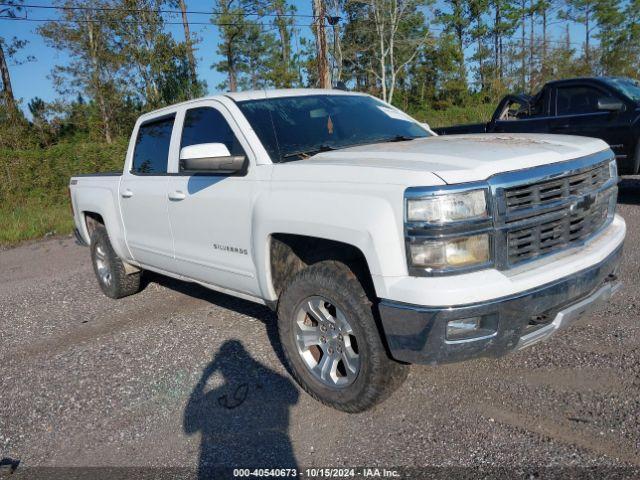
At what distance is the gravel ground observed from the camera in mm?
2736

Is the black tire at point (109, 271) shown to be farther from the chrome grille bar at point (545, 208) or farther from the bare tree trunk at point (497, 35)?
the bare tree trunk at point (497, 35)

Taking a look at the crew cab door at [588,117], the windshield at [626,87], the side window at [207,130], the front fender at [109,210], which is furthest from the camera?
the windshield at [626,87]

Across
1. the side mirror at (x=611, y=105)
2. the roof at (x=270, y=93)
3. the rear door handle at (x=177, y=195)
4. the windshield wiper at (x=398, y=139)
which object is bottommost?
the rear door handle at (x=177, y=195)

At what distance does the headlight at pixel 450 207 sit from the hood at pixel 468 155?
82 mm

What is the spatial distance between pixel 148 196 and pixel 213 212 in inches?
44.1

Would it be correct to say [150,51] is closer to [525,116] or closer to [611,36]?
[525,116]

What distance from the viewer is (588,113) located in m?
8.00

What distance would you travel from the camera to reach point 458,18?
150 feet

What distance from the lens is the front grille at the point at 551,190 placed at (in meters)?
2.56

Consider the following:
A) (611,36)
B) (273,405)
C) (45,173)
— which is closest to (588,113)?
(273,405)

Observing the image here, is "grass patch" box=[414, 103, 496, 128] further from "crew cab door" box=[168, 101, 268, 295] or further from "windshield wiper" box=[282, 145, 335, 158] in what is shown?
"windshield wiper" box=[282, 145, 335, 158]

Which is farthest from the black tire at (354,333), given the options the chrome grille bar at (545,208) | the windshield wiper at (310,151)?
the windshield wiper at (310,151)

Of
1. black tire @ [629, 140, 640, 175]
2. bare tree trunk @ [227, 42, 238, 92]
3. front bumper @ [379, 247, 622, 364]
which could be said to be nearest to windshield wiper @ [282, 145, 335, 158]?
front bumper @ [379, 247, 622, 364]

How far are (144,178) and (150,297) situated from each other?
1703 mm
